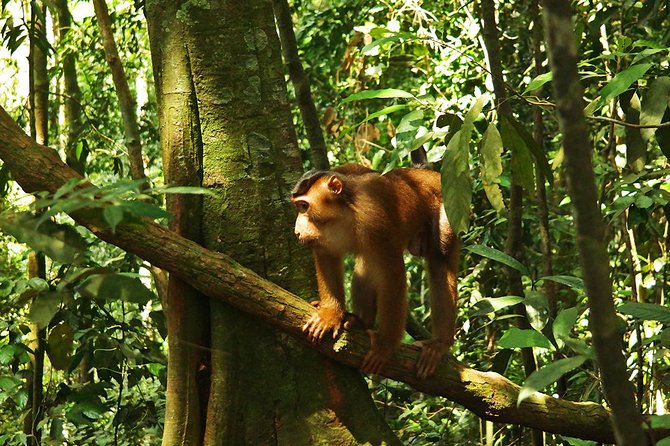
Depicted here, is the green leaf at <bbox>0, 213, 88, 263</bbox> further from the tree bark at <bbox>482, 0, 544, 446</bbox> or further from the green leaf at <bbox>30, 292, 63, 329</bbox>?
the tree bark at <bbox>482, 0, 544, 446</bbox>

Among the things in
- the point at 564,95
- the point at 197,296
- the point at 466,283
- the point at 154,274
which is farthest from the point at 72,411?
the point at 564,95

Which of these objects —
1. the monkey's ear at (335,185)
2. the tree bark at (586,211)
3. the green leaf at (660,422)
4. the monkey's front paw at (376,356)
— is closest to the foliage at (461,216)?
the green leaf at (660,422)

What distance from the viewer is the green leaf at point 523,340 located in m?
3.21

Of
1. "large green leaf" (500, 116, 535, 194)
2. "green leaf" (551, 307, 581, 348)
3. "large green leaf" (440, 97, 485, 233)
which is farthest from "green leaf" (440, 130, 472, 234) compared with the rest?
"green leaf" (551, 307, 581, 348)

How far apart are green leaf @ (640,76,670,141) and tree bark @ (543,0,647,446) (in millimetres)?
2218

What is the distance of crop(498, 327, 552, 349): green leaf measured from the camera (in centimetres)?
321

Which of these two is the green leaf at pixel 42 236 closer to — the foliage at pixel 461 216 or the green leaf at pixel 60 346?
the foliage at pixel 461 216

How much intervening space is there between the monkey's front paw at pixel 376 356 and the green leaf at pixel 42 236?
1888mm

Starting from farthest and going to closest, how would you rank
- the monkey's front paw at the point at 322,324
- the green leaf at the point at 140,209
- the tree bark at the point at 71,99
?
the tree bark at the point at 71,99, the monkey's front paw at the point at 322,324, the green leaf at the point at 140,209

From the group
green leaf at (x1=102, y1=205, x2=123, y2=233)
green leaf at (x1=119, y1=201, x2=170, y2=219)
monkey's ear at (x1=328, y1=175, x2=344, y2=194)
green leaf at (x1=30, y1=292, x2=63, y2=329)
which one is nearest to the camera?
green leaf at (x1=102, y1=205, x2=123, y2=233)

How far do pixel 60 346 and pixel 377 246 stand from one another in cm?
184

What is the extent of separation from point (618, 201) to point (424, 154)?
4.31 ft

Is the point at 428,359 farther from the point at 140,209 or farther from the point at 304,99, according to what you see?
the point at 140,209

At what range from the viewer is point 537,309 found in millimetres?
4047
